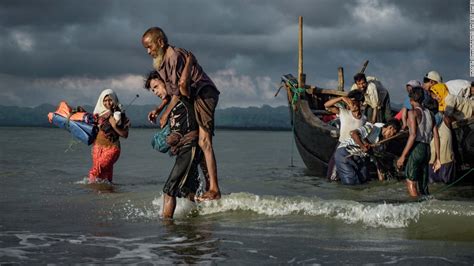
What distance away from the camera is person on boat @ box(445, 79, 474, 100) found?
1352 centimetres

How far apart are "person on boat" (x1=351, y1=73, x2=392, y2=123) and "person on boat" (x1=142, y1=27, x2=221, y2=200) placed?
6592mm

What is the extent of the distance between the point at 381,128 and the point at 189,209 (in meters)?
4.82

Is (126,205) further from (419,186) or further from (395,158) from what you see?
(395,158)

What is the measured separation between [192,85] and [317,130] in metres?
8.50

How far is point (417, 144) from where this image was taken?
9.86 metres

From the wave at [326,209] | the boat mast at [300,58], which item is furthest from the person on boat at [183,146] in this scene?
the boat mast at [300,58]

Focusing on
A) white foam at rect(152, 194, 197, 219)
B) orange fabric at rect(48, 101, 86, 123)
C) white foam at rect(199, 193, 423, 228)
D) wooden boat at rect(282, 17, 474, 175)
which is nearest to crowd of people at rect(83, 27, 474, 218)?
white foam at rect(152, 194, 197, 219)

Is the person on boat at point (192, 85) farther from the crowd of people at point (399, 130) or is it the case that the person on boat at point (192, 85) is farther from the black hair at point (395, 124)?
the black hair at point (395, 124)

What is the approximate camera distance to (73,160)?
24672 mm

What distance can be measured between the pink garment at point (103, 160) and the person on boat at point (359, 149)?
3.90m

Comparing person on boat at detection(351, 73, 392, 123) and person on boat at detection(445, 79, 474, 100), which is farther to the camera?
person on boat at detection(351, 73, 392, 123)

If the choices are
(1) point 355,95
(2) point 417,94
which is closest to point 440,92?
(1) point 355,95

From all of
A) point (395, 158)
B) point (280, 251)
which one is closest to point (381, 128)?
point (395, 158)

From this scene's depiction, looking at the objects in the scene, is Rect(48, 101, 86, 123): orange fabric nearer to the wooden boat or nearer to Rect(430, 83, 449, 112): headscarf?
the wooden boat
